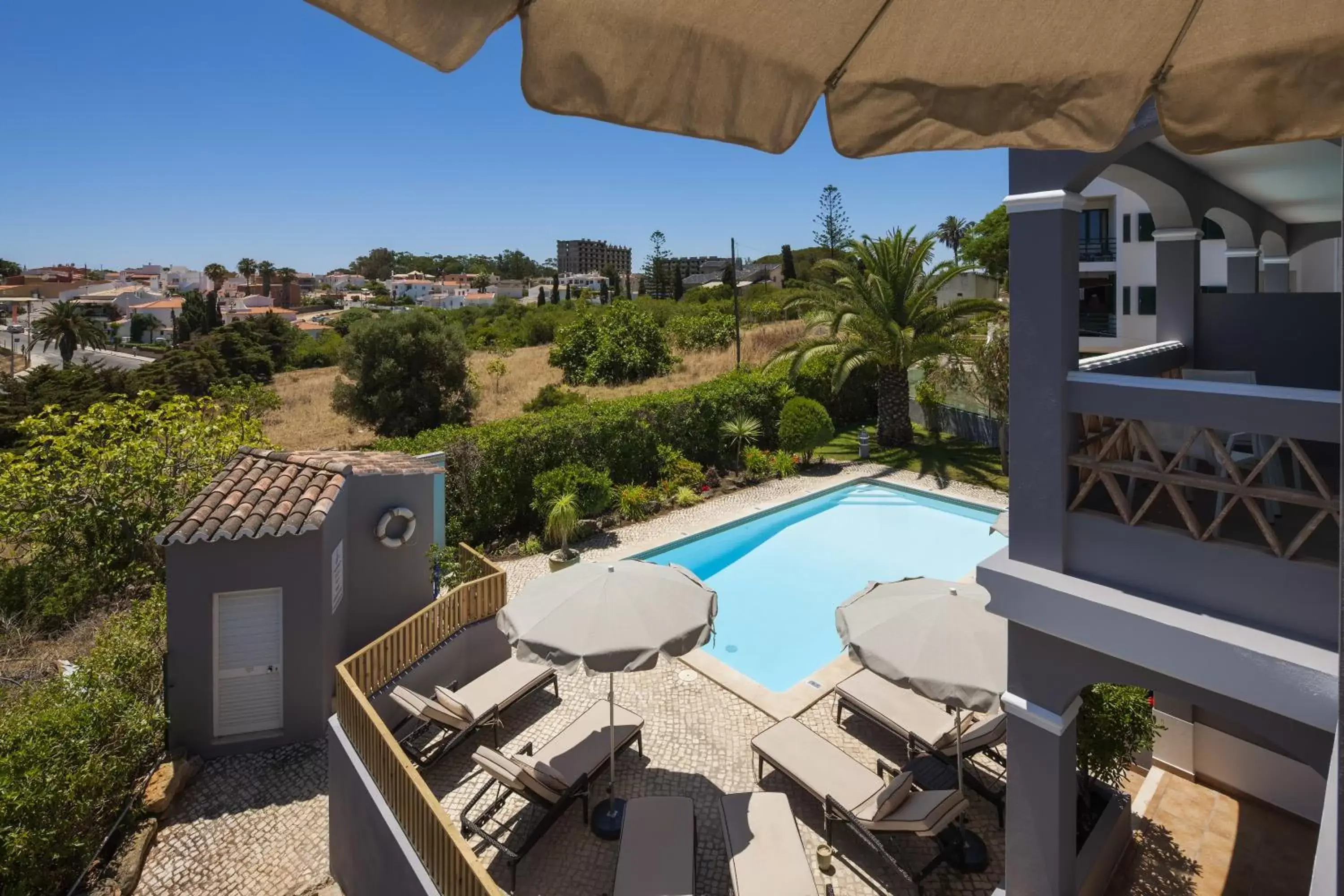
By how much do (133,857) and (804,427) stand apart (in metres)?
16.9

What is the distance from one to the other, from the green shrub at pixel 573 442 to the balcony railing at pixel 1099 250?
2335 cm

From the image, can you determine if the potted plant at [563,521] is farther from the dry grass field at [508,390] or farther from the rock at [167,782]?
the dry grass field at [508,390]

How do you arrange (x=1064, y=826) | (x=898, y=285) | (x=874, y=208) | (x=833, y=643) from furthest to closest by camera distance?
(x=874, y=208) → (x=898, y=285) → (x=833, y=643) → (x=1064, y=826)

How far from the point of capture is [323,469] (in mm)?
10336

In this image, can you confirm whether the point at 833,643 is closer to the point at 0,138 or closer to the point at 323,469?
the point at 323,469

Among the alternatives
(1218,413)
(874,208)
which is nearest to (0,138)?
(874,208)

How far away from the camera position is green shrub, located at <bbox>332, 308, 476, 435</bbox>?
27750 millimetres

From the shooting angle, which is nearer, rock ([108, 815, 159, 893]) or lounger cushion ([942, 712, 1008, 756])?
rock ([108, 815, 159, 893])

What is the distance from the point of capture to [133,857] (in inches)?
282

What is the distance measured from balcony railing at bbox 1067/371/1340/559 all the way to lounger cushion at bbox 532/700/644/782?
5577 millimetres

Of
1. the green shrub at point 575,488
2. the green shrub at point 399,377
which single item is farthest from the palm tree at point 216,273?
the green shrub at point 575,488

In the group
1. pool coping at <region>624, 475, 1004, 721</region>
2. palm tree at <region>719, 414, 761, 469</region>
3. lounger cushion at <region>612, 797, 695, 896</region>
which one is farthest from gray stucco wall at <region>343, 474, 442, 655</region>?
palm tree at <region>719, 414, 761, 469</region>

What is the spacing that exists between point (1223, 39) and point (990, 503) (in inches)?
670

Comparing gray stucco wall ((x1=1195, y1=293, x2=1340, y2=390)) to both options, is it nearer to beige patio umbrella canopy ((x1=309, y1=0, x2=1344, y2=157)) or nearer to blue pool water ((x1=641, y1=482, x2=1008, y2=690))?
blue pool water ((x1=641, y1=482, x2=1008, y2=690))
